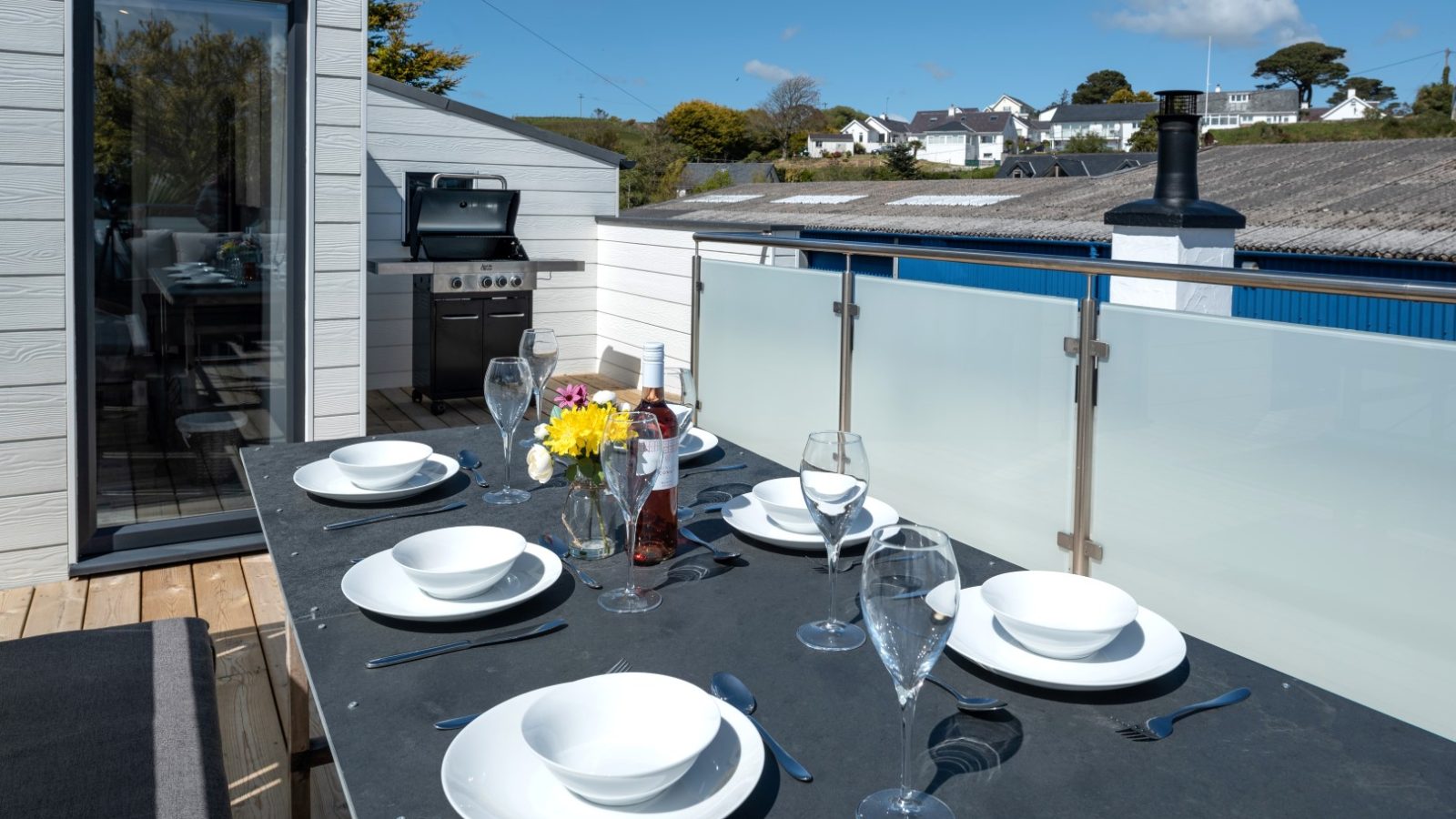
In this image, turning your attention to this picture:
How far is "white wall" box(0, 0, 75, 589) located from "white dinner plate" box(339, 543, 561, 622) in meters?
2.54

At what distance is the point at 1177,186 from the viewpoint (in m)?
4.62

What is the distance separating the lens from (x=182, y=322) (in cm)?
365

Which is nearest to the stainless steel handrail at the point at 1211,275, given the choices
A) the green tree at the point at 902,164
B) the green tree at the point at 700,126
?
the green tree at the point at 902,164

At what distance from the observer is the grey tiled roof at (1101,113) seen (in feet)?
247

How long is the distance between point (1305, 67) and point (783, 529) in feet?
358

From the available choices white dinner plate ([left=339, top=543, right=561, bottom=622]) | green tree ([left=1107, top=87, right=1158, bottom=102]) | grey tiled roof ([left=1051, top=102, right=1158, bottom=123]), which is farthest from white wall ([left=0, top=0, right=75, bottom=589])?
green tree ([left=1107, top=87, right=1158, bottom=102])

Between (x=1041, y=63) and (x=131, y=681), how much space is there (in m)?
94.8

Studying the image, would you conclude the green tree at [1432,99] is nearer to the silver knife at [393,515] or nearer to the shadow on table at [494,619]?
the silver knife at [393,515]

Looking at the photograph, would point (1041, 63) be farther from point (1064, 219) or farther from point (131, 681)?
point (131, 681)

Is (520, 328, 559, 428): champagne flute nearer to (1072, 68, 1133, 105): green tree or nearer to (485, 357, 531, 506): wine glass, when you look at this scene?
(485, 357, 531, 506): wine glass

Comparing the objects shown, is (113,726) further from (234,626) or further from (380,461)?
(234,626)

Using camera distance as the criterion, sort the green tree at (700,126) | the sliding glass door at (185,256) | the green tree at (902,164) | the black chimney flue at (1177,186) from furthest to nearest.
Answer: the green tree at (700,126) < the green tree at (902,164) < the black chimney flue at (1177,186) < the sliding glass door at (185,256)

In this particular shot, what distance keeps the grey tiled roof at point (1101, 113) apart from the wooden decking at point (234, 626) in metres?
79.8

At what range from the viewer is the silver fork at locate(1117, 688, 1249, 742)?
38.9 inches
